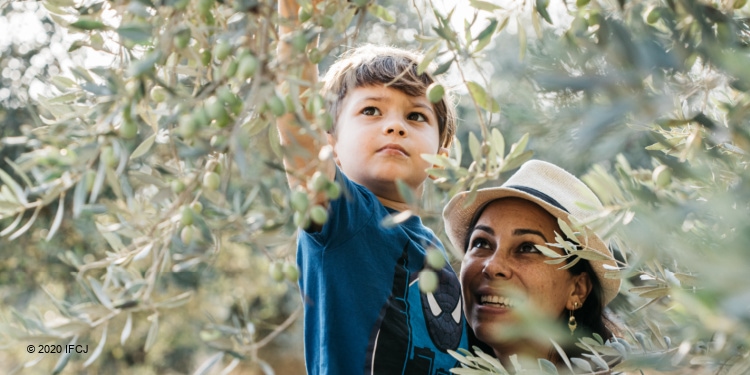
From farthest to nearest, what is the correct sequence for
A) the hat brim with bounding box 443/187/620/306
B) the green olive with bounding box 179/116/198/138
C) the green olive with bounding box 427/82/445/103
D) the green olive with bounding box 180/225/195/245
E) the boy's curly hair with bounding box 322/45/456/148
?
the hat brim with bounding box 443/187/620/306, the boy's curly hair with bounding box 322/45/456/148, the green olive with bounding box 427/82/445/103, the green olive with bounding box 180/225/195/245, the green olive with bounding box 179/116/198/138

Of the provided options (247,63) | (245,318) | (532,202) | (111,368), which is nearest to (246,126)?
(247,63)

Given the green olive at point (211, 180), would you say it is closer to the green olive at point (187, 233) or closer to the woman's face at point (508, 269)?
the green olive at point (187, 233)

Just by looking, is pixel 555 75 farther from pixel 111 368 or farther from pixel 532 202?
pixel 111 368

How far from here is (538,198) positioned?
7.10ft

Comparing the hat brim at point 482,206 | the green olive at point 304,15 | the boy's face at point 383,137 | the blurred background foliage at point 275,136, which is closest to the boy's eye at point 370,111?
the boy's face at point 383,137

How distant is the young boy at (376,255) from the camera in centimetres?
180

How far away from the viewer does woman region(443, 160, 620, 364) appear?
6.90ft

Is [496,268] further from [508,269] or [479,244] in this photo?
[479,244]

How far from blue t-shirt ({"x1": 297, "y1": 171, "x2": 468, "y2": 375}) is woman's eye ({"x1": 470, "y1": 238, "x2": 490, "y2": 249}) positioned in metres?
0.29

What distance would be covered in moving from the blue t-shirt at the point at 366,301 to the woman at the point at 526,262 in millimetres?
149

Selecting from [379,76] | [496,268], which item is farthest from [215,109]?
[496,268]

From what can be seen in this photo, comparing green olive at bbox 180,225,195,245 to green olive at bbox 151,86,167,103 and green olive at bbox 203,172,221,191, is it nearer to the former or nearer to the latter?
green olive at bbox 203,172,221,191

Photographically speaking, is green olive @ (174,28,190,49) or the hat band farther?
the hat band

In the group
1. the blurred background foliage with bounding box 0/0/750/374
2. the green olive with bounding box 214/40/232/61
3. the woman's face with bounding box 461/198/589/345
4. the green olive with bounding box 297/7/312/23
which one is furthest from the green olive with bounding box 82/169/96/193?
the woman's face with bounding box 461/198/589/345
